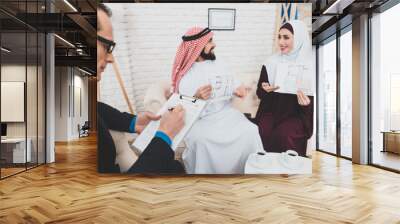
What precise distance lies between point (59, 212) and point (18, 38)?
3.82 meters

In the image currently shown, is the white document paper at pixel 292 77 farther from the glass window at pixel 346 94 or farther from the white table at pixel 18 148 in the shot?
the white table at pixel 18 148

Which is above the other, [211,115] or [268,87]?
[268,87]

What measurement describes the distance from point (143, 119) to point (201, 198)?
6.54 feet

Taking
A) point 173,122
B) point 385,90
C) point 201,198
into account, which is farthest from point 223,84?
point 385,90

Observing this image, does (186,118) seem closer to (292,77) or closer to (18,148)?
(292,77)

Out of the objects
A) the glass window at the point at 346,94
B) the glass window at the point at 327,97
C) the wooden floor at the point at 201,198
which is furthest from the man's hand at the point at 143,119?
the glass window at the point at 327,97

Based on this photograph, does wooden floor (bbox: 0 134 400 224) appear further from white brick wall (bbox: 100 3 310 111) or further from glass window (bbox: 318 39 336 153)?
glass window (bbox: 318 39 336 153)

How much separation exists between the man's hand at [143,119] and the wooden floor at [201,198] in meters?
0.85

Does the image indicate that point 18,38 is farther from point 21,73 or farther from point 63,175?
point 63,175

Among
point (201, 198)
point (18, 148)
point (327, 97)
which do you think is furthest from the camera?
point (327, 97)

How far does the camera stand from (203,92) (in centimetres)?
621

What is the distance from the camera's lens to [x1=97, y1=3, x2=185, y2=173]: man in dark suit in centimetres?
618

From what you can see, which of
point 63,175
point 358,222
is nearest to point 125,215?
point 358,222

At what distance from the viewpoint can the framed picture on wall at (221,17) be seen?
6.26 meters
